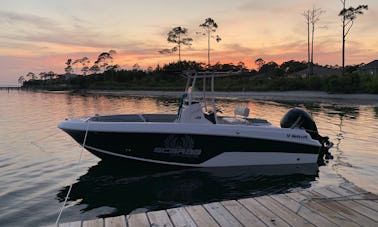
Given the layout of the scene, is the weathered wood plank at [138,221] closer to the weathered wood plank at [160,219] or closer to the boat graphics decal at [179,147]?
the weathered wood plank at [160,219]

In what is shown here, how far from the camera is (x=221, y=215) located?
4.37 metres

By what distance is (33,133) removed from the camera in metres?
15.4

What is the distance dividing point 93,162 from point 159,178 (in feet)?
8.65

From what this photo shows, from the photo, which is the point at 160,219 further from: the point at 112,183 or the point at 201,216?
the point at 112,183

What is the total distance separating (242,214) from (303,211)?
0.79 meters

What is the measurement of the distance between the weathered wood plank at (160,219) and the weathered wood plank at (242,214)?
0.83m

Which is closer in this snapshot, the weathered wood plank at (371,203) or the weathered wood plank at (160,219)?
the weathered wood plank at (160,219)

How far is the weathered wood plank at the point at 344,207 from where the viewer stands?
411 cm

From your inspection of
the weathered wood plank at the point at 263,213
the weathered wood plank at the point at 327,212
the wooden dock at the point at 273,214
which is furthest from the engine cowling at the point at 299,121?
the weathered wood plank at the point at 263,213

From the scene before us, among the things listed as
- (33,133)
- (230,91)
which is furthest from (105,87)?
(33,133)

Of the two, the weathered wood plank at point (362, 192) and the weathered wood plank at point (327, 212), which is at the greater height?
the weathered wood plank at point (327, 212)

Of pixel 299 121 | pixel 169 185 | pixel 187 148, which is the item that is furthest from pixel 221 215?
pixel 299 121

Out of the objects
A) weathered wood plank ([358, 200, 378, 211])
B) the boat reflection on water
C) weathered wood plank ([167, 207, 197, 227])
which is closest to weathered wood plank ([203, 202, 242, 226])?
weathered wood plank ([167, 207, 197, 227])

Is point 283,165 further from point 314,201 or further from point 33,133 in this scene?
point 33,133
